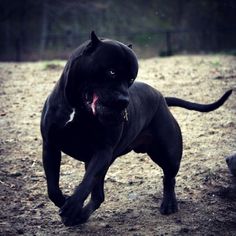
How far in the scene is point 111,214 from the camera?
14.8 feet

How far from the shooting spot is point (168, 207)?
4555 mm

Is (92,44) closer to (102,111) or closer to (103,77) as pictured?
(103,77)

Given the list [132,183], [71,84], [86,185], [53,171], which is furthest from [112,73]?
[132,183]

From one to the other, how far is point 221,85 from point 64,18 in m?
22.2

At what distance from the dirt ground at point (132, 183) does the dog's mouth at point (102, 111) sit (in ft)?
3.44

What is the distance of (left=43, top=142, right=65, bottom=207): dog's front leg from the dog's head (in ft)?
1.87

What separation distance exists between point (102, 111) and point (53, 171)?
33.8 inches

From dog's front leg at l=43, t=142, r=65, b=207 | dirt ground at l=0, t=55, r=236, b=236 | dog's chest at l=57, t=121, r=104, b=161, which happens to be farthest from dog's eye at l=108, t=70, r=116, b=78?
dirt ground at l=0, t=55, r=236, b=236

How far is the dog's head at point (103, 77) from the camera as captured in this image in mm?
3480

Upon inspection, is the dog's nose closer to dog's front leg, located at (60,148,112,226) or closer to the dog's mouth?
the dog's mouth

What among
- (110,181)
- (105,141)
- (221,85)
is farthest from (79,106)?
(221,85)

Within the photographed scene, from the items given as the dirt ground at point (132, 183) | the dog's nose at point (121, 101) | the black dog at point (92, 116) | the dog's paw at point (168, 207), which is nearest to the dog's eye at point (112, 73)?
the black dog at point (92, 116)

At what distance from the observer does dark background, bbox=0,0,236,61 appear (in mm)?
22312

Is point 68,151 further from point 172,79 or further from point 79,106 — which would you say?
point 172,79
